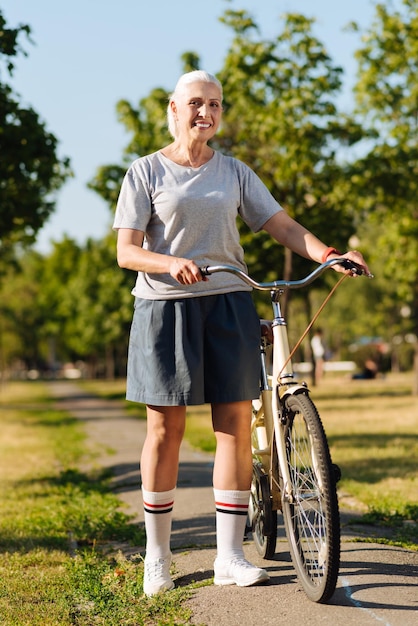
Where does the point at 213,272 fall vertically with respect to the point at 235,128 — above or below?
below

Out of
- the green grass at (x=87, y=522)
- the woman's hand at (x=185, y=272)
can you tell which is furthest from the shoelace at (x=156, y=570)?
the woman's hand at (x=185, y=272)

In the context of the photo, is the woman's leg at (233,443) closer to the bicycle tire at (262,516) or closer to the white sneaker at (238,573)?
the bicycle tire at (262,516)

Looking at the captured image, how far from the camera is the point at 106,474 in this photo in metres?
9.41

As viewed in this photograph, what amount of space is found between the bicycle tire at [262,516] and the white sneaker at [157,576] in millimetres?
483

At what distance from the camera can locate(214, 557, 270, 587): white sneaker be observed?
4.05 m

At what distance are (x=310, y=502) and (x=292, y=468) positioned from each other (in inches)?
10.2

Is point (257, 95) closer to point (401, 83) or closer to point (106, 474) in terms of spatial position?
point (401, 83)

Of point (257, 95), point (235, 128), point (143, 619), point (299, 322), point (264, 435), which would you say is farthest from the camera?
point (299, 322)

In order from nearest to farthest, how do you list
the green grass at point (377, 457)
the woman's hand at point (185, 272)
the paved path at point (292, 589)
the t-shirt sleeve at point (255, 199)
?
the paved path at point (292, 589), the woman's hand at point (185, 272), the t-shirt sleeve at point (255, 199), the green grass at point (377, 457)

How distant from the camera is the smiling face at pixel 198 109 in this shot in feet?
13.6

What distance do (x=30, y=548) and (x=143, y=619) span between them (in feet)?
6.38

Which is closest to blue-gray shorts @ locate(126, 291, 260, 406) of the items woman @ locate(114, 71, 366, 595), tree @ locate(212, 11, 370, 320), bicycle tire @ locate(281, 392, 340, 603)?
woman @ locate(114, 71, 366, 595)

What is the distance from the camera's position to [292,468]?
4094 mm

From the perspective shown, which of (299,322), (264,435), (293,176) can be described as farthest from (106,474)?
(299,322)
